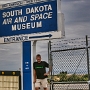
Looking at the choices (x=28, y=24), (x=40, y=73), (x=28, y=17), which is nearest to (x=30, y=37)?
(x=28, y=24)

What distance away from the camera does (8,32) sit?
14664mm

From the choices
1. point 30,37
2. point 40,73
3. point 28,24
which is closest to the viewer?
point 40,73

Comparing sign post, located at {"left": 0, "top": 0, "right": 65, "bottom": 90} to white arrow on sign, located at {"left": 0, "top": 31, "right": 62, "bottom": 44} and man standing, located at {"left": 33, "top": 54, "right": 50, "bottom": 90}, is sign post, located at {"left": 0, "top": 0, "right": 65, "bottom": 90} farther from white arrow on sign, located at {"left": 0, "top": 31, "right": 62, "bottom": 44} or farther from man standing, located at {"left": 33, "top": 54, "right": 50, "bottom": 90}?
man standing, located at {"left": 33, "top": 54, "right": 50, "bottom": 90}

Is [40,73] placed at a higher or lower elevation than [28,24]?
lower

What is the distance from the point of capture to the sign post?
13.2 metres

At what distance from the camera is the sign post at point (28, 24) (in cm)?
1317

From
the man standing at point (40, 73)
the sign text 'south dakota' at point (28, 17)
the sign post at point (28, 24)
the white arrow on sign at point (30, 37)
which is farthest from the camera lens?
the sign text 'south dakota' at point (28, 17)

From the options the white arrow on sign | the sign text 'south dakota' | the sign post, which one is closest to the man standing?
the sign post

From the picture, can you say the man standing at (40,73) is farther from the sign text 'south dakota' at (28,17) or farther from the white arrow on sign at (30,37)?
the sign text 'south dakota' at (28,17)

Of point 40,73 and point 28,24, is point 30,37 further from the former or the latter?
point 40,73

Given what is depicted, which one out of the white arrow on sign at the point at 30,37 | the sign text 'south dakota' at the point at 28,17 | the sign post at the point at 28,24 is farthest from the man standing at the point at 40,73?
the sign text 'south dakota' at the point at 28,17

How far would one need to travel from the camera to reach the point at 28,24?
13961mm

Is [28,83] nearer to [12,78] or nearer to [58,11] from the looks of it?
[12,78]

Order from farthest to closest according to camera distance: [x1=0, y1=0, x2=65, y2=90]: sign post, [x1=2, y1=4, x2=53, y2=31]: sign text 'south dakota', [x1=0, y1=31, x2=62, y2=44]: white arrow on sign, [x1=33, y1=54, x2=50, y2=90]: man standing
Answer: [x1=2, y1=4, x2=53, y2=31]: sign text 'south dakota'
[x1=0, y1=0, x2=65, y2=90]: sign post
[x1=0, y1=31, x2=62, y2=44]: white arrow on sign
[x1=33, y1=54, x2=50, y2=90]: man standing
